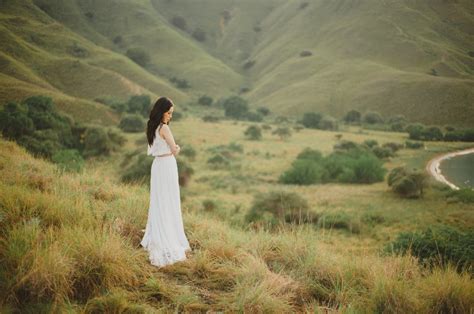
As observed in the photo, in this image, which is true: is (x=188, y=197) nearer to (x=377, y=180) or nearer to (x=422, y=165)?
(x=377, y=180)

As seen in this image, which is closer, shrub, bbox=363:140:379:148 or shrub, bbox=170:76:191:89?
shrub, bbox=363:140:379:148

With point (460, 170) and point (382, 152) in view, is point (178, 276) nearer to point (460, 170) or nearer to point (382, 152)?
point (460, 170)

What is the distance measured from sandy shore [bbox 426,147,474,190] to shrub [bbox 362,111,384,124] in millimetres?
24010

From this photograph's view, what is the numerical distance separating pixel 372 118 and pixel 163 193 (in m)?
61.9

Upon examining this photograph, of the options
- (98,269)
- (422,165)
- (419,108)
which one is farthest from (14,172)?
(419,108)

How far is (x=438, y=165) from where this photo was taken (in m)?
31.6

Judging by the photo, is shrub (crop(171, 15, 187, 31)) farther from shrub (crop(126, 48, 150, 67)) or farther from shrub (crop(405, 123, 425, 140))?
shrub (crop(405, 123, 425, 140))

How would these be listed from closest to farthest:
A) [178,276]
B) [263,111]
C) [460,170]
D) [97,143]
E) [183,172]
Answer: [178,276] → [183,172] → [460,170] → [97,143] → [263,111]

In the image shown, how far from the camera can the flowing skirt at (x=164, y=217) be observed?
16.5 ft

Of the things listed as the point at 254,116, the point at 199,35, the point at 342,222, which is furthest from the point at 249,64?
the point at 342,222


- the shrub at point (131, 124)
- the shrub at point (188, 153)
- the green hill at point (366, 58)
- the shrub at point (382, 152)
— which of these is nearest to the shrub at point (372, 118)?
the green hill at point (366, 58)

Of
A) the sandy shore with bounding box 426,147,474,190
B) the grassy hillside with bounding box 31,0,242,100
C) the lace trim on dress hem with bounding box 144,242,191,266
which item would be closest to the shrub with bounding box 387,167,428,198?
the sandy shore with bounding box 426,147,474,190

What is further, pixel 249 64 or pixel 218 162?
pixel 249 64

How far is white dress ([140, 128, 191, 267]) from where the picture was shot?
5039mm
